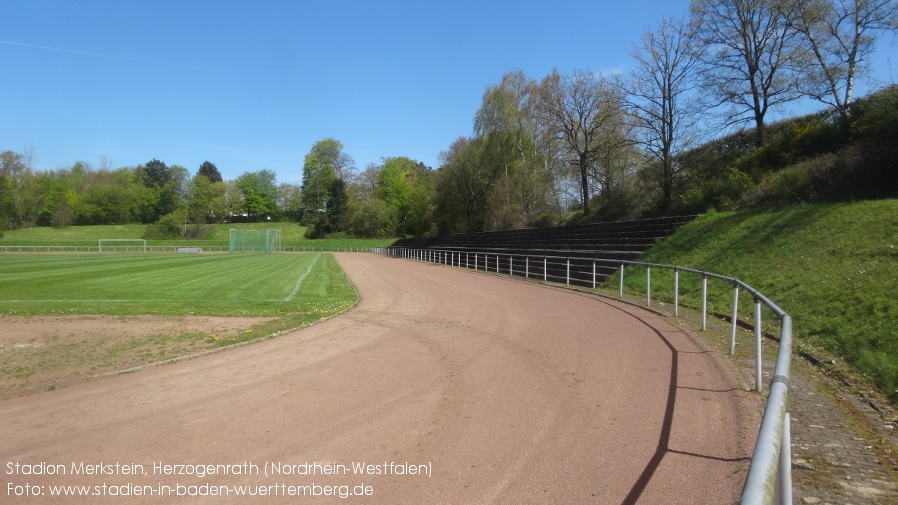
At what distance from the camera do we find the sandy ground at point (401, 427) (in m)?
3.75

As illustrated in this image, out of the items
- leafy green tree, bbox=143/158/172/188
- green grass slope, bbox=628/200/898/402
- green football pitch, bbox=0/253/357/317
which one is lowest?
green football pitch, bbox=0/253/357/317

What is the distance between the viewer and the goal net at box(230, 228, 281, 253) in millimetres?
Answer: 73562

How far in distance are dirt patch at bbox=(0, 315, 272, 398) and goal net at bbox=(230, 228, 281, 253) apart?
64.5 m

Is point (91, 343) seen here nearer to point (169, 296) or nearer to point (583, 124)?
point (169, 296)

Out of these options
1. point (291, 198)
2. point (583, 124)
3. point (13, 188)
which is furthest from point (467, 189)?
point (13, 188)

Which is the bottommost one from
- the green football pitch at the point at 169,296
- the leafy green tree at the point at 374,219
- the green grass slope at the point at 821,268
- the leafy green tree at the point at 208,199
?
the green football pitch at the point at 169,296

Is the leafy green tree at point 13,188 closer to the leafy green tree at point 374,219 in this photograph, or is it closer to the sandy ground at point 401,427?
the leafy green tree at point 374,219

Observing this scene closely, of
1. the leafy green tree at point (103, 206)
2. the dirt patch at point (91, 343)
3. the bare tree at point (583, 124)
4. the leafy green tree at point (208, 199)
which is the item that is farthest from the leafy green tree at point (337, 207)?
the dirt patch at point (91, 343)

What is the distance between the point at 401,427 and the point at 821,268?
32.5 ft

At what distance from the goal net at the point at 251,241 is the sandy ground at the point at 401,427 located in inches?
2747

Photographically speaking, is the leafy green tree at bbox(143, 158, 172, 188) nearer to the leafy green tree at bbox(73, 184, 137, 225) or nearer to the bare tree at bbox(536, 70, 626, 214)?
the leafy green tree at bbox(73, 184, 137, 225)

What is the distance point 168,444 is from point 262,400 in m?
1.30

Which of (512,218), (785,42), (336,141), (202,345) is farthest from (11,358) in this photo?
(336,141)

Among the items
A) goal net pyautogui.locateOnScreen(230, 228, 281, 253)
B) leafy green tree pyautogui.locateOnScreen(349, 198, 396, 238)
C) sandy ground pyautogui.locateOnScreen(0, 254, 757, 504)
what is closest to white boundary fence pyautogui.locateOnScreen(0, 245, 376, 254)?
leafy green tree pyautogui.locateOnScreen(349, 198, 396, 238)
